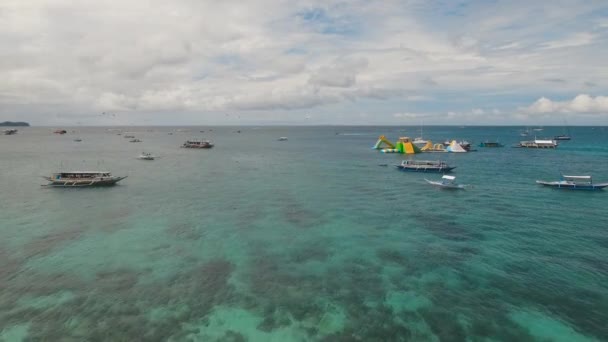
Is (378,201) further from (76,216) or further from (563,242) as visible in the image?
(76,216)

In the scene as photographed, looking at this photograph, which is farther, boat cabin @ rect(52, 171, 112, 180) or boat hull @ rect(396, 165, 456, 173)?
boat hull @ rect(396, 165, 456, 173)

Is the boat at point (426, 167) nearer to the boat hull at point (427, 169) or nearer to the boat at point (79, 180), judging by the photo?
Result: the boat hull at point (427, 169)

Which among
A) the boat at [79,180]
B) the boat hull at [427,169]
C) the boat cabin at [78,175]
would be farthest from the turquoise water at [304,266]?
the boat hull at [427,169]

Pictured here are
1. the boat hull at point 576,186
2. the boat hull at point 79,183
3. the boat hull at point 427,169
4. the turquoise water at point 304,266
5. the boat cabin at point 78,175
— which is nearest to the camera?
the turquoise water at point 304,266

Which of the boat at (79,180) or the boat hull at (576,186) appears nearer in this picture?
the boat hull at (576,186)

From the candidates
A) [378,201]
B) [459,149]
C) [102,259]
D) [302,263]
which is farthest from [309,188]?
[459,149]

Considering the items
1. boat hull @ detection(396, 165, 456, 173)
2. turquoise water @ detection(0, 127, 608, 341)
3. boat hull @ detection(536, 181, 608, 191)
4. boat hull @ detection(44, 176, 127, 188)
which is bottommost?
turquoise water @ detection(0, 127, 608, 341)

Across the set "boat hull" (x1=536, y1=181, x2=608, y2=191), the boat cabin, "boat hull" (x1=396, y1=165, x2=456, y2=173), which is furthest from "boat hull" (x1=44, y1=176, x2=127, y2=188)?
"boat hull" (x1=536, y1=181, x2=608, y2=191)

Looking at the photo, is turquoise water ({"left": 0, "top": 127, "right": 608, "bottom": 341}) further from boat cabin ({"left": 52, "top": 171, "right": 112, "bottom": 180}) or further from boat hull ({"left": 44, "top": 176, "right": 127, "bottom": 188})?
boat cabin ({"left": 52, "top": 171, "right": 112, "bottom": 180})
